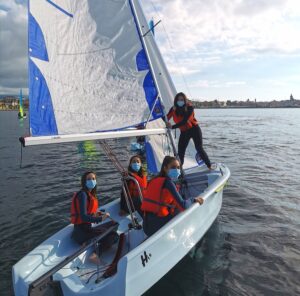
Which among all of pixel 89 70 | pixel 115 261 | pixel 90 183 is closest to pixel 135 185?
pixel 90 183

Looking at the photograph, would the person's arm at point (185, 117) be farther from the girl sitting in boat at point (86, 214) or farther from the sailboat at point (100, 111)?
the girl sitting in boat at point (86, 214)

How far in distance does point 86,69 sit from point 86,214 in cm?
295

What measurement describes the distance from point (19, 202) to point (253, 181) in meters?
9.47

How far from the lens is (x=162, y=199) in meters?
5.44

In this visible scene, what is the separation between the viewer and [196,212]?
615 cm

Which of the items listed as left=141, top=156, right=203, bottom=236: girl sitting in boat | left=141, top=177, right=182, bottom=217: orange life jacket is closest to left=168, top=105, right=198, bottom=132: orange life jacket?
left=141, top=156, right=203, bottom=236: girl sitting in boat

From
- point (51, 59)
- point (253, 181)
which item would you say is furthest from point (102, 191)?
point (51, 59)

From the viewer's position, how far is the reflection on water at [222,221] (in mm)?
6312

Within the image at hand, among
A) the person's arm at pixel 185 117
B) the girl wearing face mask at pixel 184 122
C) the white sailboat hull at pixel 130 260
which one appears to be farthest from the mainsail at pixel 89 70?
the white sailboat hull at pixel 130 260

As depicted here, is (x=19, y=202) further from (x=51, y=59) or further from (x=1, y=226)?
(x=51, y=59)

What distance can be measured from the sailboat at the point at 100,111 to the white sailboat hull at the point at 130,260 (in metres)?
0.02

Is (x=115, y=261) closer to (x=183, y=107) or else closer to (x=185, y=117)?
(x=185, y=117)

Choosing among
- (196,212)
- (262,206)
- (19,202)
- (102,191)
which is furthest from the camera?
(102,191)

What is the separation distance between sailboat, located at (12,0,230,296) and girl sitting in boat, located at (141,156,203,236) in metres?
0.28
